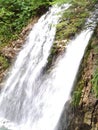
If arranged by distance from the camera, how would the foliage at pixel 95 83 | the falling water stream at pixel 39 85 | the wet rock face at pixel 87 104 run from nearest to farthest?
the foliage at pixel 95 83 → the wet rock face at pixel 87 104 → the falling water stream at pixel 39 85

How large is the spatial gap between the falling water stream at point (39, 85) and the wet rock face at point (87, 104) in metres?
0.60

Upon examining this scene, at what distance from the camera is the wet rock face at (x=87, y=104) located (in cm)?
796

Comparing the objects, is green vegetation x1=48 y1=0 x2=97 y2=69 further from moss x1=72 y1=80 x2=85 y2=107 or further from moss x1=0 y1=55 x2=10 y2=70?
moss x1=0 y1=55 x2=10 y2=70

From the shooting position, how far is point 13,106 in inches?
430

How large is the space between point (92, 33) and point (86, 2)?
135cm

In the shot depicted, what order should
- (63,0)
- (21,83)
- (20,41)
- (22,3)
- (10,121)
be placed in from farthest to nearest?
(22,3), (20,41), (21,83), (10,121), (63,0)

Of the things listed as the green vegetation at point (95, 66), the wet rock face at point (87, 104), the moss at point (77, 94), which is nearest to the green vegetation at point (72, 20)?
the green vegetation at point (95, 66)

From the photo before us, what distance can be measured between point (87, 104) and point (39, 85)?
8.75ft

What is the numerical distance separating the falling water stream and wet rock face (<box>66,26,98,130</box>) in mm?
597

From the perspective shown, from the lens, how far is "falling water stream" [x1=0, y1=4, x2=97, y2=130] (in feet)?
31.3

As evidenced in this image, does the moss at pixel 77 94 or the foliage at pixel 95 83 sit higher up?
the foliage at pixel 95 83

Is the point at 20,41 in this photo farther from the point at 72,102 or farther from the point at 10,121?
the point at 72,102

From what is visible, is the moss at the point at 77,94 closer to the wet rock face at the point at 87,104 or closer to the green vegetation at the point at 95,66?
the wet rock face at the point at 87,104

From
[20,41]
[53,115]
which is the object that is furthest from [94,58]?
[20,41]
